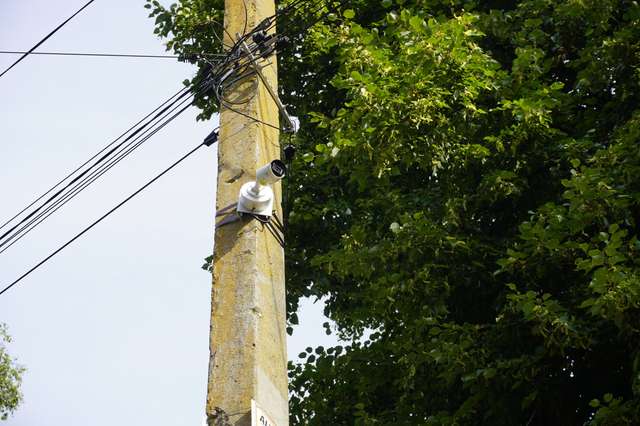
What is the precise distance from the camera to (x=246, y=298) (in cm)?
523

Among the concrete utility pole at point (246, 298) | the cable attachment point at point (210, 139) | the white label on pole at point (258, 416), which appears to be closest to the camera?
the white label on pole at point (258, 416)

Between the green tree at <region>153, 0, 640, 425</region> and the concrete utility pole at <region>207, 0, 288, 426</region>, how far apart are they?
2.66 m

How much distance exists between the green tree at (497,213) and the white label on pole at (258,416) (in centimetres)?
312

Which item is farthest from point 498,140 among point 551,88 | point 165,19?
point 165,19

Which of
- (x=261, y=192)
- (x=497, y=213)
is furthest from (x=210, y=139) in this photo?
(x=497, y=213)

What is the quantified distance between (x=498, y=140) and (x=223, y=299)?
442cm

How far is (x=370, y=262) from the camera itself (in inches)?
364

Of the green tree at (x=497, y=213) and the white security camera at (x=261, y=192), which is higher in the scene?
the green tree at (x=497, y=213)

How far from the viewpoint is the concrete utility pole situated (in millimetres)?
4949

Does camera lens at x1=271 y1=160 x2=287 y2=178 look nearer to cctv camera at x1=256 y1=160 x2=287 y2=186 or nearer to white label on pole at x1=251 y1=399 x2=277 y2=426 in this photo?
cctv camera at x1=256 y1=160 x2=287 y2=186

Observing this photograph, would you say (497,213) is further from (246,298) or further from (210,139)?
(246,298)

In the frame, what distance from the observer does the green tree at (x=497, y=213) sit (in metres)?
7.95

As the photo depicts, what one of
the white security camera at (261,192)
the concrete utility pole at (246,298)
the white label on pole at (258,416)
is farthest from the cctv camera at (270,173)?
the white label on pole at (258,416)

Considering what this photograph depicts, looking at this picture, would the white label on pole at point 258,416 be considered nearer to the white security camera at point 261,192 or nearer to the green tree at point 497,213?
the white security camera at point 261,192
